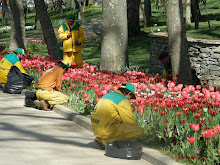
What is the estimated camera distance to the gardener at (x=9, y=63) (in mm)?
12054

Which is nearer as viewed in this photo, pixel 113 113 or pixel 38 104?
pixel 113 113

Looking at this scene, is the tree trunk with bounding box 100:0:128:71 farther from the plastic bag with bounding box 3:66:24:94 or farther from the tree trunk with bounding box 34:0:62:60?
the tree trunk with bounding box 34:0:62:60

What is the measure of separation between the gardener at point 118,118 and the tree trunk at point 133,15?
18504mm

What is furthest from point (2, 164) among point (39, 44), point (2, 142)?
point (39, 44)

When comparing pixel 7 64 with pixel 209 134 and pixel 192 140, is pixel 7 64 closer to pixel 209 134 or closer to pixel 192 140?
pixel 192 140

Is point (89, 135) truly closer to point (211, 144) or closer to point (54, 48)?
point (211, 144)

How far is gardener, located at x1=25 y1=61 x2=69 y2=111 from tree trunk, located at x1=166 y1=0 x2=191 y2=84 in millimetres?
2698

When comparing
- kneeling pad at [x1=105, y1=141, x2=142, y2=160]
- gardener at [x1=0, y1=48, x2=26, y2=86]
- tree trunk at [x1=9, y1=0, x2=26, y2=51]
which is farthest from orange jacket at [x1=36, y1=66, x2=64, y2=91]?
tree trunk at [x1=9, y1=0, x2=26, y2=51]

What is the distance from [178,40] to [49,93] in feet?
11.0

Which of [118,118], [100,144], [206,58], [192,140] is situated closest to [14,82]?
[206,58]

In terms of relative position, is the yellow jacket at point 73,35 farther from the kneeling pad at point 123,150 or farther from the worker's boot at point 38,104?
the kneeling pad at point 123,150

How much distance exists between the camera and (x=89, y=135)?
817cm

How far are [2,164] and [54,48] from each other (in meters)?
11.7

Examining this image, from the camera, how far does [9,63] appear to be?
491 inches
